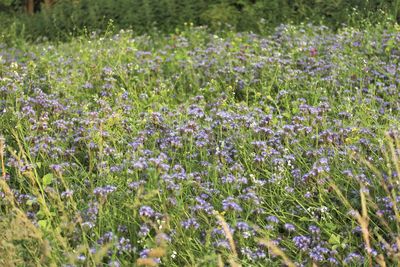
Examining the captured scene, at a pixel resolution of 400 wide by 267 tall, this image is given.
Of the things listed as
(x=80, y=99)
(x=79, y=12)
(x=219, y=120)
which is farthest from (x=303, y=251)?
(x=79, y=12)

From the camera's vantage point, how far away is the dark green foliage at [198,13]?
24.1ft

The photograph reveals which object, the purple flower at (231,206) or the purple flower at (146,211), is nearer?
the purple flower at (146,211)

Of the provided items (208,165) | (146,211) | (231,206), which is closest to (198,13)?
(208,165)

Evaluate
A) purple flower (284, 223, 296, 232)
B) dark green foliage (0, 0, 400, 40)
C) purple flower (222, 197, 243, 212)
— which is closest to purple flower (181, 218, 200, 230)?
→ purple flower (222, 197, 243, 212)

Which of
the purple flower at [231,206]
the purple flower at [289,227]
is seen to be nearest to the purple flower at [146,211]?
the purple flower at [231,206]

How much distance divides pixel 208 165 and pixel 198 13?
17.8 feet

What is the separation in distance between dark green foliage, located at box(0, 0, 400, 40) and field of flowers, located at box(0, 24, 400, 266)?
192 cm

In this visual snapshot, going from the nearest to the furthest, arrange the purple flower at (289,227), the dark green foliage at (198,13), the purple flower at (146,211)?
the purple flower at (146,211) → the purple flower at (289,227) → the dark green foliage at (198,13)

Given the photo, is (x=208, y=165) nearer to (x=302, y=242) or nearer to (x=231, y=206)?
(x=231, y=206)

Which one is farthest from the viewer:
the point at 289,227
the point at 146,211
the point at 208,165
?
the point at 208,165

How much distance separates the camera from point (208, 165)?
330cm

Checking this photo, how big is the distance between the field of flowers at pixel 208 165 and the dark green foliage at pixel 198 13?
192 centimetres

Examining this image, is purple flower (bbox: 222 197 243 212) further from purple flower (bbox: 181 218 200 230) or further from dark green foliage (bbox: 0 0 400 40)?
dark green foliage (bbox: 0 0 400 40)

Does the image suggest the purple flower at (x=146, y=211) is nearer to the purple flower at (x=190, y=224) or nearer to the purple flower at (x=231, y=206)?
the purple flower at (x=190, y=224)
